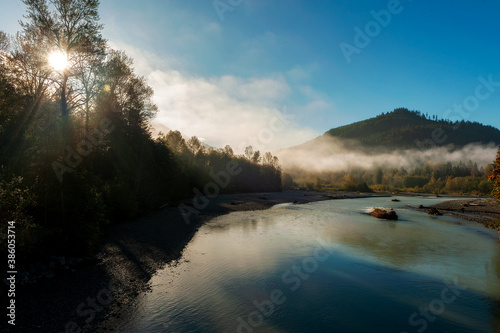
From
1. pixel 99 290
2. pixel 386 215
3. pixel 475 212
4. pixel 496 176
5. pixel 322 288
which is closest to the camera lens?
pixel 99 290

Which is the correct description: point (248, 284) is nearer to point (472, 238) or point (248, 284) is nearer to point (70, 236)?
point (70, 236)

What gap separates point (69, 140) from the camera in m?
16.1

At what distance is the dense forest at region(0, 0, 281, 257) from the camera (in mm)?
13555

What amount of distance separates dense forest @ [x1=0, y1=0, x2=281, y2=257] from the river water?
6.51m

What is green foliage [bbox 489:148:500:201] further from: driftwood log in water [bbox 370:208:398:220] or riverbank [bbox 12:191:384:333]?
driftwood log in water [bbox 370:208:398:220]

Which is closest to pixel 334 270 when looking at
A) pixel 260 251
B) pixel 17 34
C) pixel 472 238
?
pixel 260 251

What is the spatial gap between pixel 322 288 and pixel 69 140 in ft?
62.5

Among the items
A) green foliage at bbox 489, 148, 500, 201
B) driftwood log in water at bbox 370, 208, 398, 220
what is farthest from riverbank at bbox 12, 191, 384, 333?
driftwood log in water at bbox 370, 208, 398, 220

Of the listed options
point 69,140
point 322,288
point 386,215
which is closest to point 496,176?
point 322,288

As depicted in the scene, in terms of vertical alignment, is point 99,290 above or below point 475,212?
above

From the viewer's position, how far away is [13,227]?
10391mm

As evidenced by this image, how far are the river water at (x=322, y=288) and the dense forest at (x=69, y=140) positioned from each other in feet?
21.4

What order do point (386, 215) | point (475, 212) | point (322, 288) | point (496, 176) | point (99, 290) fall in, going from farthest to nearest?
point (475, 212) → point (386, 215) → point (322, 288) → point (496, 176) → point (99, 290)

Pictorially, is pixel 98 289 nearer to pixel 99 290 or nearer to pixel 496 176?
pixel 99 290
